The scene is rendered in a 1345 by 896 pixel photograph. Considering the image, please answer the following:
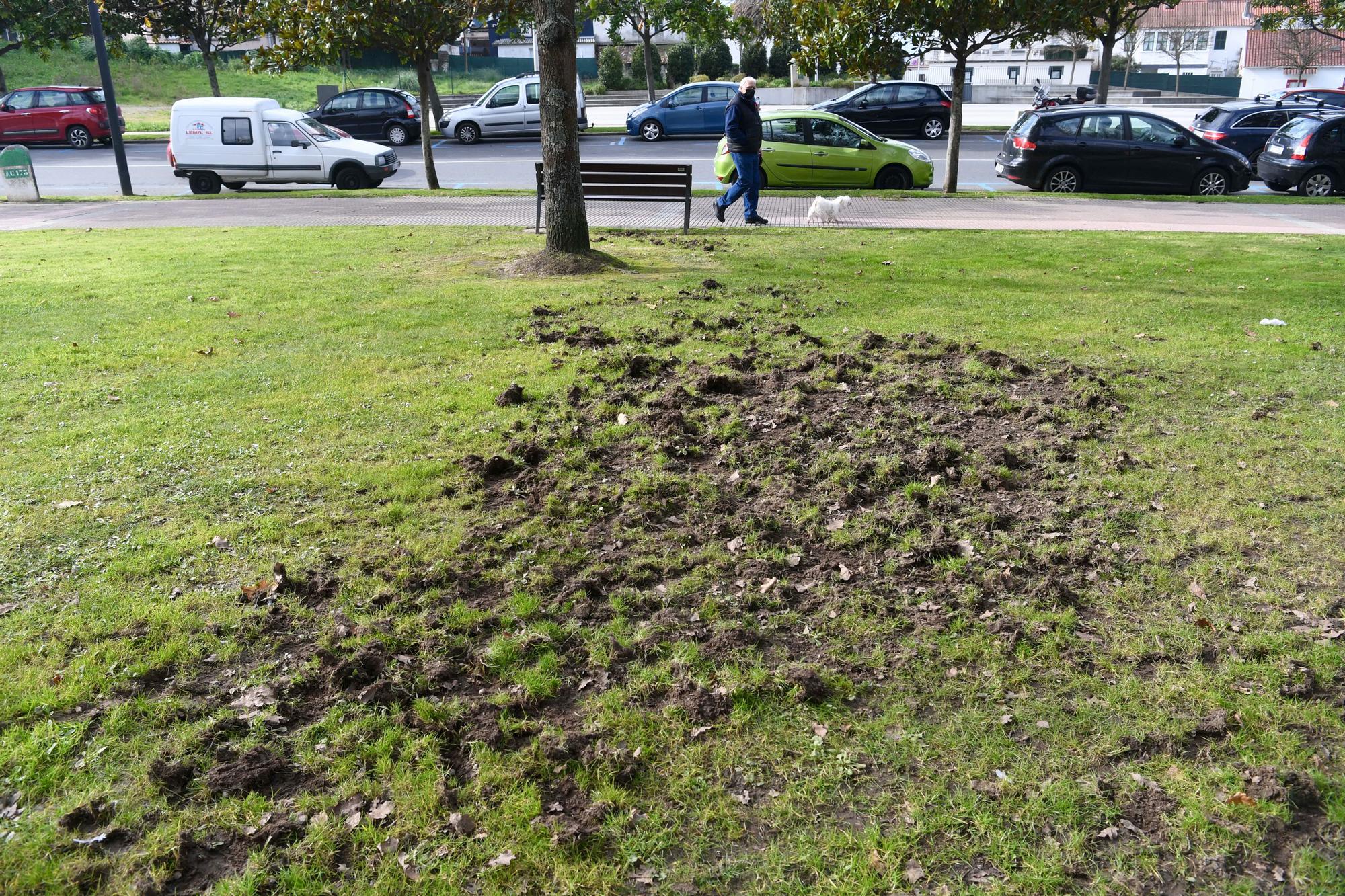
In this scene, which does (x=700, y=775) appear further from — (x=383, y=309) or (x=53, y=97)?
(x=53, y=97)

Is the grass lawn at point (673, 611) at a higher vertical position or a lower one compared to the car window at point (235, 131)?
lower

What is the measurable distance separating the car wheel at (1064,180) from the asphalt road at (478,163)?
5.29ft

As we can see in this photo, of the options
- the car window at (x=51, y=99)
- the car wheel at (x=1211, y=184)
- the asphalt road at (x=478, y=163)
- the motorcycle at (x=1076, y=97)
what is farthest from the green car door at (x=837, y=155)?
the car window at (x=51, y=99)

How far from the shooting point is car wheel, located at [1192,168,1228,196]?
60.3 feet

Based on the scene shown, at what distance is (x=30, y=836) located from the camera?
2803mm

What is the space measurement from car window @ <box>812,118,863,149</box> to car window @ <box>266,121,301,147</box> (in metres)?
10.6

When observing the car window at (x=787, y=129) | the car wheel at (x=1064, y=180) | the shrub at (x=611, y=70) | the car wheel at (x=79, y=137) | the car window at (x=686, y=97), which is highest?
the shrub at (x=611, y=70)

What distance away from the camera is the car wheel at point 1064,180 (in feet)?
61.1

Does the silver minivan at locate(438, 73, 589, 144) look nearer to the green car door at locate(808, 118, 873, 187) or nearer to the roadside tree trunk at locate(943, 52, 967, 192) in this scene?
the green car door at locate(808, 118, 873, 187)

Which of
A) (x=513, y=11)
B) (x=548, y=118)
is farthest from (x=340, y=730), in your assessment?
(x=513, y=11)

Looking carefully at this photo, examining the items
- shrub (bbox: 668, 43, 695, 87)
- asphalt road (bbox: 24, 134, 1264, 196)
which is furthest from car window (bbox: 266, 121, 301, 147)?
shrub (bbox: 668, 43, 695, 87)

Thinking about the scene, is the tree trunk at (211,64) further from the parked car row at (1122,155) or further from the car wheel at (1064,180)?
the car wheel at (1064,180)

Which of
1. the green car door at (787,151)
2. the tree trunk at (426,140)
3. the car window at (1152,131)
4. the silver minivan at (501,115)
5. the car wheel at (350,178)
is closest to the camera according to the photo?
the green car door at (787,151)

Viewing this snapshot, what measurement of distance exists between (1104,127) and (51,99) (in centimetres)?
3047
